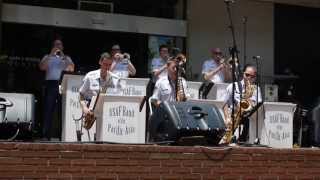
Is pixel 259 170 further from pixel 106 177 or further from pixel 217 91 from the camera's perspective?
pixel 217 91

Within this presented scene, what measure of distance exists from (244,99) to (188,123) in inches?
114

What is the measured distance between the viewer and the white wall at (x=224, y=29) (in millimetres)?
15695

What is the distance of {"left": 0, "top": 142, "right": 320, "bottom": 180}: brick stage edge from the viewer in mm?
7516

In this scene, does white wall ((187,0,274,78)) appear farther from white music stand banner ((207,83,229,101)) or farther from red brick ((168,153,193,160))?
red brick ((168,153,193,160))

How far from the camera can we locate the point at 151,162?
26.5 ft

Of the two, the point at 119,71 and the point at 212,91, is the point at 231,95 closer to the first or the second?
the point at 212,91

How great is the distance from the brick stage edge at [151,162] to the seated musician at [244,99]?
1.73m

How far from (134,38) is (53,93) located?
355 cm

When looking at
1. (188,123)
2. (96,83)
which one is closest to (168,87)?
(96,83)

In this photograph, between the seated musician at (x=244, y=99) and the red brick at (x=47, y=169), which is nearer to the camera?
the red brick at (x=47, y=169)

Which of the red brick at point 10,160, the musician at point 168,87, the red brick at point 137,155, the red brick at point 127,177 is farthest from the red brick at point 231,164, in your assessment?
the red brick at point 10,160

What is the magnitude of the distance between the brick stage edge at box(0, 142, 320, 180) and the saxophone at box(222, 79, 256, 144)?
1.35 metres

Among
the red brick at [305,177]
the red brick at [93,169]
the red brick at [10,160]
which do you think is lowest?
the red brick at [305,177]

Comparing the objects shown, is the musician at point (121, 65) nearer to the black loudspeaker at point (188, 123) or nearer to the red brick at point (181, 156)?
the black loudspeaker at point (188, 123)
